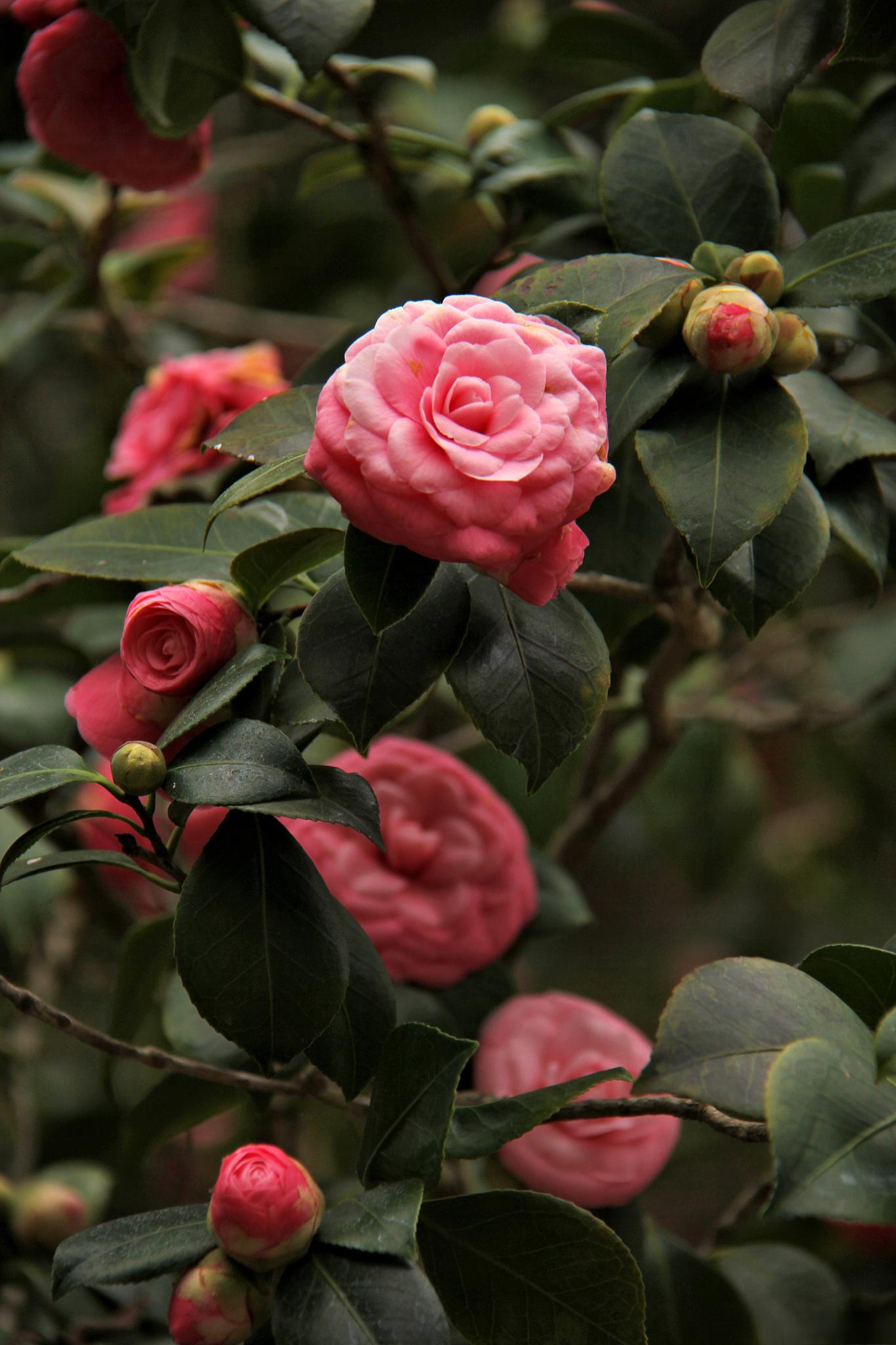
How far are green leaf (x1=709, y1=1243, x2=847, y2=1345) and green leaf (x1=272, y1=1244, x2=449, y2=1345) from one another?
35 centimetres

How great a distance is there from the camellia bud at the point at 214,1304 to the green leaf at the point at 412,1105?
0.06m

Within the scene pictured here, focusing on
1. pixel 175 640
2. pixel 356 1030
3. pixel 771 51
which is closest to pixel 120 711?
pixel 175 640

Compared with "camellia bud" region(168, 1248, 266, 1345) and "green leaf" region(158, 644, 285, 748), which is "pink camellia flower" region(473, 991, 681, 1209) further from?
"green leaf" region(158, 644, 285, 748)

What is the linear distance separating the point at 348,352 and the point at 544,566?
0.10m

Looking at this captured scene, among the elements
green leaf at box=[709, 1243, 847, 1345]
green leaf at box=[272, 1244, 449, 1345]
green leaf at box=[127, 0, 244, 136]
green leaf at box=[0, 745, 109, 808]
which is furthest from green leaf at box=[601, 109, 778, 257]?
green leaf at box=[709, 1243, 847, 1345]

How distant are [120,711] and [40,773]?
5 centimetres

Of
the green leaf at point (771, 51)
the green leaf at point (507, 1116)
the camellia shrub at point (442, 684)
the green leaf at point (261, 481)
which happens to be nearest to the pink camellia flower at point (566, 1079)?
the camellia shrub at point (442, 684)

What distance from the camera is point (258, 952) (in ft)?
1.47

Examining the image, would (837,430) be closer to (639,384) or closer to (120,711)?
(639,384)

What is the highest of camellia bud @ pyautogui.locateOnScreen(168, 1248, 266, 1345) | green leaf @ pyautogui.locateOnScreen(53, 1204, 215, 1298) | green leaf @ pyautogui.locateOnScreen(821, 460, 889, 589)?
green leaf @ pyautogui.locateOnScreen(821, 460, 889, 589)

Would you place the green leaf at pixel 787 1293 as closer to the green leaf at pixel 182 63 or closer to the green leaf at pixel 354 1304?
the green leaf at pixel 354 1304

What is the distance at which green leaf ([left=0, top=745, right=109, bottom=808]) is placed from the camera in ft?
1.39

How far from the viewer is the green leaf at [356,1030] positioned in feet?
1.60

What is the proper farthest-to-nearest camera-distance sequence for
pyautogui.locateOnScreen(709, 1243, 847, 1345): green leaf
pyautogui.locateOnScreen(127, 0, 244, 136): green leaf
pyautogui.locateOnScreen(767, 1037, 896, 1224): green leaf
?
1. pyautogui.locateOnScreen(709, 1243, 847, 1345): green leaf
2. pyautogui.locateOnScreen(127, 0, 244, 136): green leaf
3. pyautogui.locateOnScreen(767, 1037, 896, 1224): green leaf
